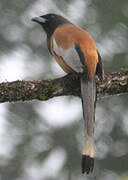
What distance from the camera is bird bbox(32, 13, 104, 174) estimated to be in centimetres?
557

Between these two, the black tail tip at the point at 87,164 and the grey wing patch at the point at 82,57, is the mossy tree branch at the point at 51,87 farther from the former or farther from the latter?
the black tail tip at the point at 87,164

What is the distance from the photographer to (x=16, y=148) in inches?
372

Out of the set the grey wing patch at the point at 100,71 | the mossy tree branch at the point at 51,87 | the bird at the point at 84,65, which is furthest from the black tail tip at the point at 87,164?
the grey wing patch at the point at 100,71

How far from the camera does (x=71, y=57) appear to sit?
19.4 feet

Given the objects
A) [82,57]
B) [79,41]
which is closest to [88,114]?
[82,57]

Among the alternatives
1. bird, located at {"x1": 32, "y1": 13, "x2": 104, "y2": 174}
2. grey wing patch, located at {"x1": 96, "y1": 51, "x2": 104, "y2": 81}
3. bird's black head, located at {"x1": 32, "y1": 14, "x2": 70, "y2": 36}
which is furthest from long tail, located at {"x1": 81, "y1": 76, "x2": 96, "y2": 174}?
bird's black head, located at {"x1": 32, "y1": 14, "x2": 70, "y2": 36}

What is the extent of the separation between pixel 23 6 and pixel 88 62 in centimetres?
591

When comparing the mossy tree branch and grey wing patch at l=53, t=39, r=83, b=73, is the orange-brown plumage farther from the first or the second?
the mossy tree branch

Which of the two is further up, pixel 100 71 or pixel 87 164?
pixel 100 71

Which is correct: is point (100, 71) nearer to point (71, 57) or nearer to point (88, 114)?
point (71, 57)

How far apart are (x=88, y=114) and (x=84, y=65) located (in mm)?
600

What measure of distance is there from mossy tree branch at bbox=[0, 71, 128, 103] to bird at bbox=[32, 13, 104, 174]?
0.49 feet

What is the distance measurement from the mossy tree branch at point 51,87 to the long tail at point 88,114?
182 mm

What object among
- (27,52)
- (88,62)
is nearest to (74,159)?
(27,52)
